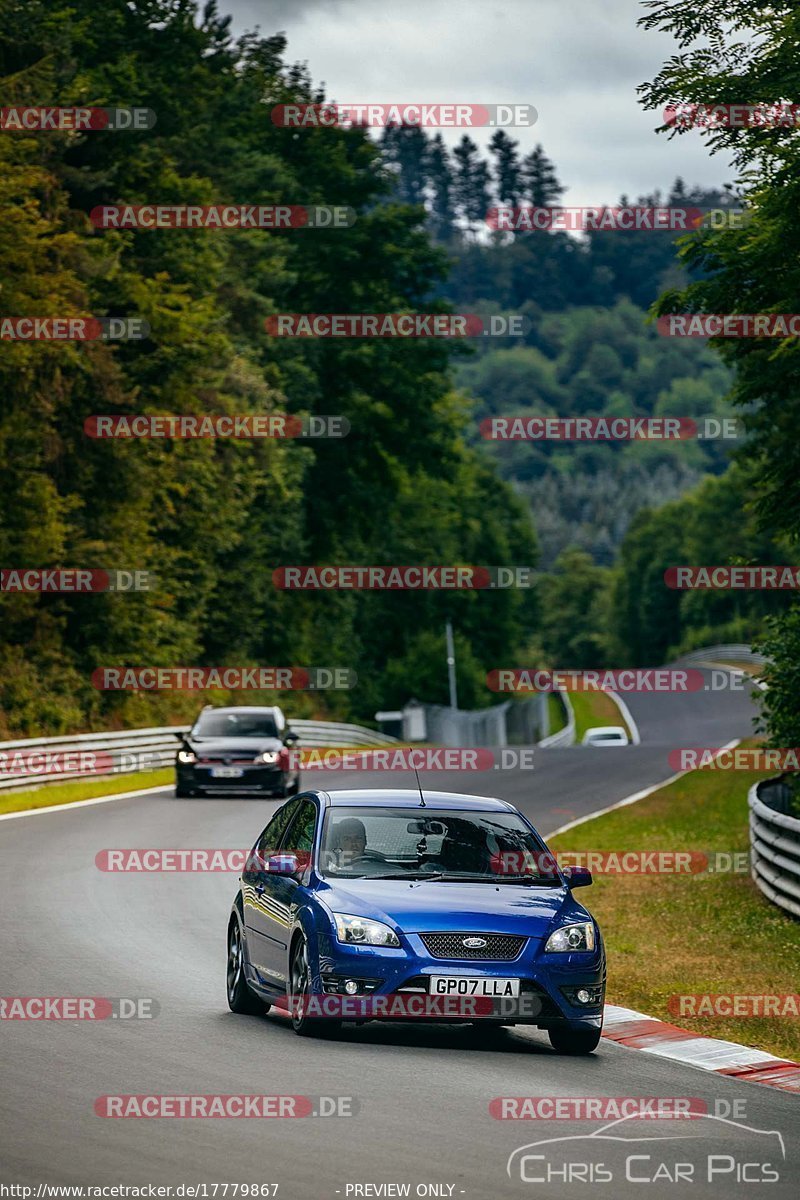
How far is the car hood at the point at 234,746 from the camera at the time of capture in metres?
33.0

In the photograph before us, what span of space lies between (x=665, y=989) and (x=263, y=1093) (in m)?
5.72

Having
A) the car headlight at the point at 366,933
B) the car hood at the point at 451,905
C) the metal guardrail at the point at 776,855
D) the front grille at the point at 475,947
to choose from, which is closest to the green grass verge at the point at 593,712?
the metal guardrail at the point at 776,855

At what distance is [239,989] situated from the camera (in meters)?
12.3

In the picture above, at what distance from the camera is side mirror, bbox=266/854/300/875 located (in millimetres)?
11562

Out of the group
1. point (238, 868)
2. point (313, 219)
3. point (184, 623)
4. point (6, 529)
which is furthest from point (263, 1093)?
point (313, 219)

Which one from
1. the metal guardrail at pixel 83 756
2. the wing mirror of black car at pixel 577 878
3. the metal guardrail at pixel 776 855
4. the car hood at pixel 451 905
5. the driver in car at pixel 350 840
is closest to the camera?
the car hood at pixel 451 905

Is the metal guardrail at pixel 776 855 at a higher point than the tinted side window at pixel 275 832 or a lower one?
lower

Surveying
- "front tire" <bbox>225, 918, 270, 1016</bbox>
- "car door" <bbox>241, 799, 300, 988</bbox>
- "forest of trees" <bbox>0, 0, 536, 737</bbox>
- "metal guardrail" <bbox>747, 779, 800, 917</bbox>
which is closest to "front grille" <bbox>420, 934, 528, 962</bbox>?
"car door" <bbox>241, 799, 300, 988</bbox>

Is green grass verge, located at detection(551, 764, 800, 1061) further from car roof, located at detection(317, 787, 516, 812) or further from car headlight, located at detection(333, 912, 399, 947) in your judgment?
car headlight, located at detection(333, 912, 399, 947)

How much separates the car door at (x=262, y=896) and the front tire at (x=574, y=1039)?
1709mm

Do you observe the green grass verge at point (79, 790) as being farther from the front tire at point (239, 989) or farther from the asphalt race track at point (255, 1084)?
the front tire at point (239, 989)

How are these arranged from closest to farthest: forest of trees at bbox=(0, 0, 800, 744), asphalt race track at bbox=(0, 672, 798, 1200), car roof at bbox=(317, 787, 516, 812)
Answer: asphalt race track at bbox=(0, 672, 798, 1200) < car roof at bbox=(317, 787, 516, 812) < forest of trees at bbox=(0, 0, 800, 744)

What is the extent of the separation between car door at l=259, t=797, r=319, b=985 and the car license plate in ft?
3.66

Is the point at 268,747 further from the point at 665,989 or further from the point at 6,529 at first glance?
the point at 665,989
